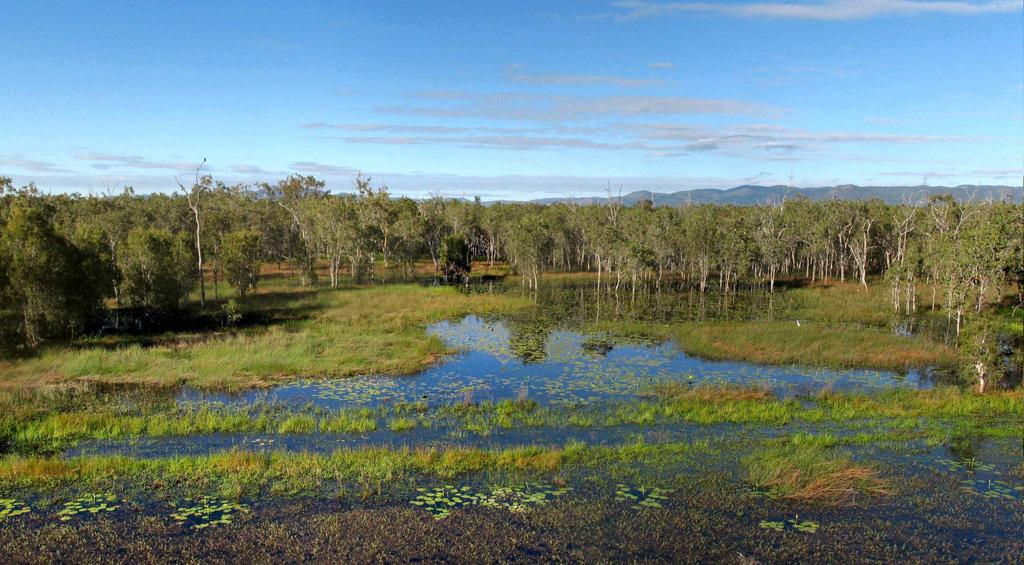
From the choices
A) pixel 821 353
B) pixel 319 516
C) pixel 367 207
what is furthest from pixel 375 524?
pixel 367 207

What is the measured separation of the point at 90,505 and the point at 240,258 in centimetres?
4714

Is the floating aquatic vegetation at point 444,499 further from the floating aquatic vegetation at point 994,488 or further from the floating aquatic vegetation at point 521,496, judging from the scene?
the floating aquatic vegetation at point 994,488

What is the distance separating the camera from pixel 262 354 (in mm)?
37438

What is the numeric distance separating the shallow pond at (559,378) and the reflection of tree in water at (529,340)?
0.13 metres

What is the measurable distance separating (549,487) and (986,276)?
159ft

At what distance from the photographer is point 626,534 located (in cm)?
1609

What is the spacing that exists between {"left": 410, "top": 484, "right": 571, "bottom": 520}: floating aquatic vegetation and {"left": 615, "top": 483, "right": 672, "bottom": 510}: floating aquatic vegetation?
1691 millimetres

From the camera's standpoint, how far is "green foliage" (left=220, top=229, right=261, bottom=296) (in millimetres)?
60531

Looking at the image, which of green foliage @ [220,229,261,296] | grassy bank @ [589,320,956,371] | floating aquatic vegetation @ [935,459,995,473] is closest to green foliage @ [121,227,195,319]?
green foliage @ [220,229,261,296]

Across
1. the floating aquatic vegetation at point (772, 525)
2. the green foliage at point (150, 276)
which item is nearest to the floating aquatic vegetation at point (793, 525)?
the floating aquatic vegetation at point (772, 525)

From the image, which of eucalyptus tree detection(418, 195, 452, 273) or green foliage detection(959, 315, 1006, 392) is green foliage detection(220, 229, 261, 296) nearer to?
eucalyptus tree detection(418, 195, 452, 273)

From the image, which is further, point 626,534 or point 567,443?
point 567,443

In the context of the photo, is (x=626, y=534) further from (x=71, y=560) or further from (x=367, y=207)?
(x=367, y=207)

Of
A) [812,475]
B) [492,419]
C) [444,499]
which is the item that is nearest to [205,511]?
[444,499]
